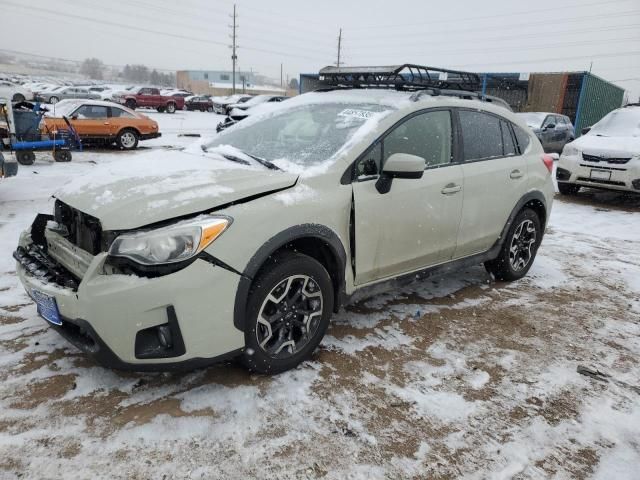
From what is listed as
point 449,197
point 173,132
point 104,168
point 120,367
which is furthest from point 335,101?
point 173,132

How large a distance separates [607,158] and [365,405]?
7941 mm

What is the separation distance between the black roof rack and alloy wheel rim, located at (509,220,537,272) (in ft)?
4.70

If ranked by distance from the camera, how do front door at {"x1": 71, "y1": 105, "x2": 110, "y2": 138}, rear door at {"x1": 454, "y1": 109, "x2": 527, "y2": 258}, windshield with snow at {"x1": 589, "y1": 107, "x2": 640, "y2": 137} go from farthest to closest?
1. front door at {"x1": 71, "y1": 105, "x2": 110, "y2": 138}
2. windshield with snow at {"x1": 589, "y1": 107, "x2": 640, "y2": 137}
3. rear door at {"x1": 454, "y1": 109, "x2": 527, "y2": 258}

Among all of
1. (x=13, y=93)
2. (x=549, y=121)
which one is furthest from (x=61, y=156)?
(x=549, y=121)

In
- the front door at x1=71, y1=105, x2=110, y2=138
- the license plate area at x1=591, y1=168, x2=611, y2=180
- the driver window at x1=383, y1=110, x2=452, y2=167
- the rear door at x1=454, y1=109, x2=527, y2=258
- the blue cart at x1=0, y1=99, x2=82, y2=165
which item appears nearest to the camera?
the driver window at x1=383, y1=110, x2=452, y2=167

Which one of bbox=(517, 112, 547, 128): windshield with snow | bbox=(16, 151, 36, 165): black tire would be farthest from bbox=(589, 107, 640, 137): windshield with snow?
bbox=(16, 151, 36, 165): black tire

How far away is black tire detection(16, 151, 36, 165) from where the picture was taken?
10.1 m

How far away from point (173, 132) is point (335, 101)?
16.8 metres

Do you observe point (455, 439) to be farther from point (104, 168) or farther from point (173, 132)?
point (173, 132)

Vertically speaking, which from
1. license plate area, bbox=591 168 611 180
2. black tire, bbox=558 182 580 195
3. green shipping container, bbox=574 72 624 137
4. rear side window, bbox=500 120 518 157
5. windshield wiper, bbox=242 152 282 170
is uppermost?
green shipping container, bbox=574 72 624 137

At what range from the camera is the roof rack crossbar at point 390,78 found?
387cm

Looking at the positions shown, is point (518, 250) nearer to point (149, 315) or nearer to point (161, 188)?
point (161, 188)

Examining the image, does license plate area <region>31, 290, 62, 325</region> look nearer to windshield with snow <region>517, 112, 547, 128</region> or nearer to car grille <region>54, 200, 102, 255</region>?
car grille <region>54, 200, 102, 255</region>

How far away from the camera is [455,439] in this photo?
2.36m
